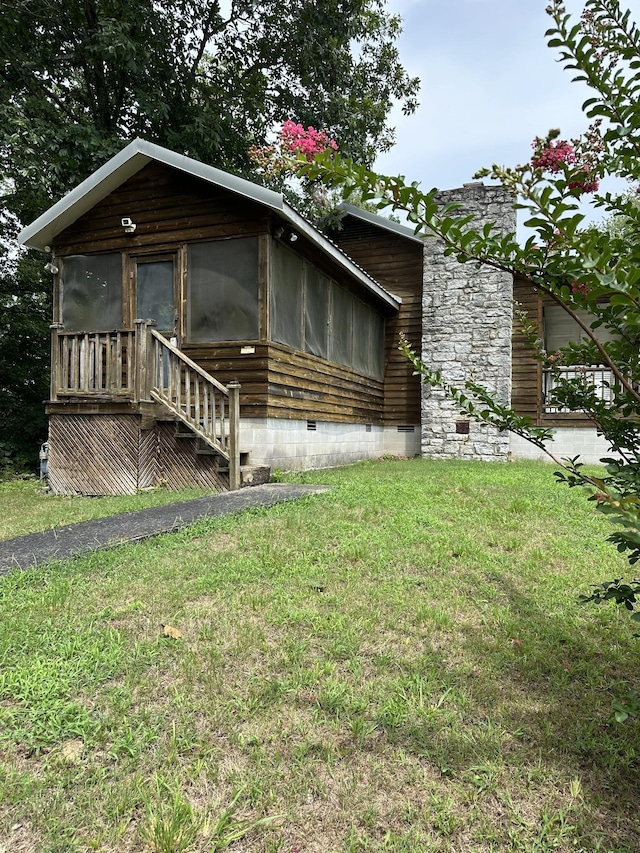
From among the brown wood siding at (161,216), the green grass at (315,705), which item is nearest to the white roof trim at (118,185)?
the brown wood siding at (161,216)

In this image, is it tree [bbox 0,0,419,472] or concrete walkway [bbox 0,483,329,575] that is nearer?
concrete walkway [bbox 0,483,329,575]

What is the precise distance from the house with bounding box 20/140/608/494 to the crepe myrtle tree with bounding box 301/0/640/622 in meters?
5.45

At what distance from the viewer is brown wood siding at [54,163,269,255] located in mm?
7930

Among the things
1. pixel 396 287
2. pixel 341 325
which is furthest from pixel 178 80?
pixel 341 325

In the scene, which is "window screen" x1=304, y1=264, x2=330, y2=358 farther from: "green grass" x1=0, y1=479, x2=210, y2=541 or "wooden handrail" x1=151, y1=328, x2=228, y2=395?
"green grass" x1=0, y1=479, x2=210, y2=541

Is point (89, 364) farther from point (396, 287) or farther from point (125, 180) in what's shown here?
point (396, 287)

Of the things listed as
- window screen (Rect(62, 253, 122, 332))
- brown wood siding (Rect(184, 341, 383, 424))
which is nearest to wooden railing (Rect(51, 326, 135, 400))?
window screen (Rect(62, 253, 122, 332))

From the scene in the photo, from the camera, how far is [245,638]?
2496 mm

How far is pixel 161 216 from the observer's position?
27.9ft

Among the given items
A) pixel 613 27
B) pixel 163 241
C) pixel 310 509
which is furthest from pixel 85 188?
pixel 613 27

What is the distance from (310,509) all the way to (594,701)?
3361 mm

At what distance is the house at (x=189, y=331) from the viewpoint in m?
7.48

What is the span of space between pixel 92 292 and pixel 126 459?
3269 millimetres

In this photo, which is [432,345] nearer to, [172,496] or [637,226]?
[172,496]
